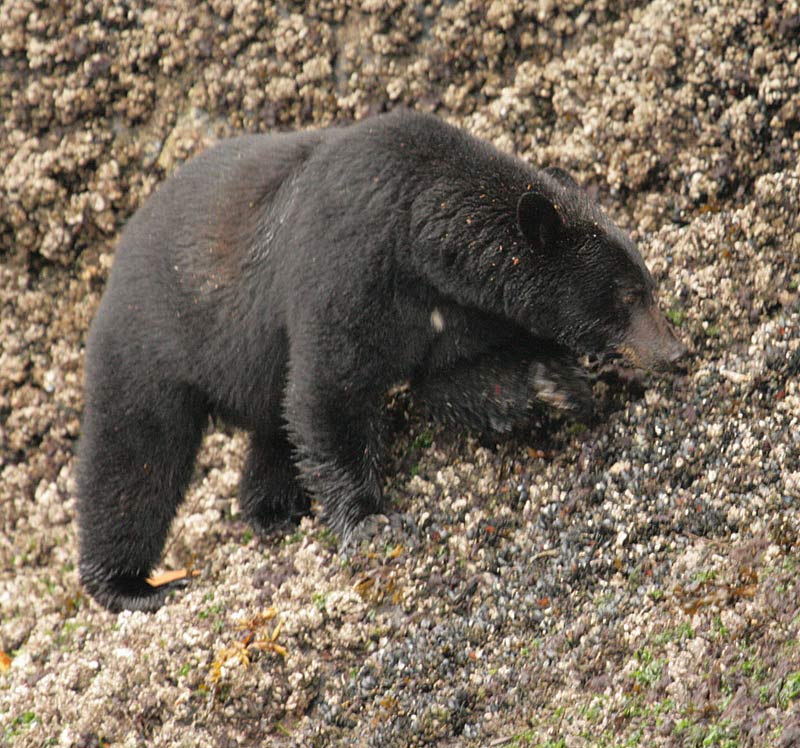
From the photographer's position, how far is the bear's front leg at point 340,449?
6.36 meters

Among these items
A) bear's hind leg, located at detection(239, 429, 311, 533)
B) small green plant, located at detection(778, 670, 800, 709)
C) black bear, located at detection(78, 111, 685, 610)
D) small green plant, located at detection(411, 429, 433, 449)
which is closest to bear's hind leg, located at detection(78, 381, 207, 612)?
black bear, located at detection(78, 111, 685, 610)

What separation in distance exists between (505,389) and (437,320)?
1.82ft

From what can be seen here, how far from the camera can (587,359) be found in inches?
272

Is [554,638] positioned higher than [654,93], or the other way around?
[654,93]

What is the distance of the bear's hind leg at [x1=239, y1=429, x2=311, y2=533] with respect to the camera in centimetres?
744

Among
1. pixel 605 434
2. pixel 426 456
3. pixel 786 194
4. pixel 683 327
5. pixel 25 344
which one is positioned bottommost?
pixel 25 344

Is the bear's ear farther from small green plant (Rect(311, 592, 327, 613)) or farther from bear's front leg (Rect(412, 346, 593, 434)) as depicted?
small green plant (Rect(311, 592, 327, 613))

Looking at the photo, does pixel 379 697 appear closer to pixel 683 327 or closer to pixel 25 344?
pixel 683 327

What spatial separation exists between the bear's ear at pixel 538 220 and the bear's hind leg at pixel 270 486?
222cm

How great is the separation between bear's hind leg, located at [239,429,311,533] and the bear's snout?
2334mm

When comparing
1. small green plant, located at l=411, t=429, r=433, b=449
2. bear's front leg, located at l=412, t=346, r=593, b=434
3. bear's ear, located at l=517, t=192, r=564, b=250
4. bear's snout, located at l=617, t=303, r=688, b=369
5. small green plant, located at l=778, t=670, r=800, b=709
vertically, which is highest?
bear's ear, located at l=517, t=192, r=564, b=250

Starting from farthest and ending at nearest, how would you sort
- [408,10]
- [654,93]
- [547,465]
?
[408,10] < [654,93] < [547,465]

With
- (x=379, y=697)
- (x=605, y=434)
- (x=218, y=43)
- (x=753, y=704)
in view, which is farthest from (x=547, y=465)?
(x=218, y=43)

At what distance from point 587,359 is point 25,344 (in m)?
4.56
